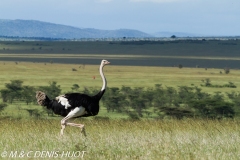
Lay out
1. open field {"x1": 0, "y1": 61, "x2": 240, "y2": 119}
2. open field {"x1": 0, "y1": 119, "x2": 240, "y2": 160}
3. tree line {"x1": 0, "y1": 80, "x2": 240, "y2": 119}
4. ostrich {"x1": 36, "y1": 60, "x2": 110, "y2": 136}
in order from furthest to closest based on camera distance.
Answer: open field {"x1": 0, "y1": 61, "x2": 240, "y2": 119} → tree line {"x1": 0, "y1": 80, "x2": 240, "y2": 119} → ostrich {"x1": 36, "y1": 60, "x2": 110, "y2": 136} → open field {"x1": 0, "y1": 119, "x2": 240, "y2": 160}

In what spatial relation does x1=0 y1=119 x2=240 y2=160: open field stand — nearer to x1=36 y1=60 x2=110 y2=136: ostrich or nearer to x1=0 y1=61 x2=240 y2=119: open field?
x1=36 y1=60 x2=110 y2=136: ostrich

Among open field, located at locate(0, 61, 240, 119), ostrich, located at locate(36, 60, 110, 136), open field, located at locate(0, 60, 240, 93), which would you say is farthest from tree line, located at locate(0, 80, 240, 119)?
ostrich, located at locate(36, 60, 110, 136)

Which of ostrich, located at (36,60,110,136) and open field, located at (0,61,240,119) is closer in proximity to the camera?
ostrich, located at (36,60,110,136)

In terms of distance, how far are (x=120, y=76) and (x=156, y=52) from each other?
62.9 m

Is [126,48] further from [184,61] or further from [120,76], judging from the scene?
[120,76]

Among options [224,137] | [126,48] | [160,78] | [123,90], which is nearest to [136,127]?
[224,137]

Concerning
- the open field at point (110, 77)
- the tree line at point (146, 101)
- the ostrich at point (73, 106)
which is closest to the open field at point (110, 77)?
the open field at point (110, 77)

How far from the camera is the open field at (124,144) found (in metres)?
7.37

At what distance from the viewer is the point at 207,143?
838 cm

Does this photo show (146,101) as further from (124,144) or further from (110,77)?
(124,144)

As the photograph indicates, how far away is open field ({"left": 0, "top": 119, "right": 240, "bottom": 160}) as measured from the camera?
24.2 feet

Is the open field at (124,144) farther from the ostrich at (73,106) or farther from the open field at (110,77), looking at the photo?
the open field at (110,77)

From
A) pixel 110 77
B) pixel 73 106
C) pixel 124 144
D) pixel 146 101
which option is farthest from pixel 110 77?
pixel 124 144

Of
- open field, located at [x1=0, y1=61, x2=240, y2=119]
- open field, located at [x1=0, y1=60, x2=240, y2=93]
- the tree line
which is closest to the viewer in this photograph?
the tree line
